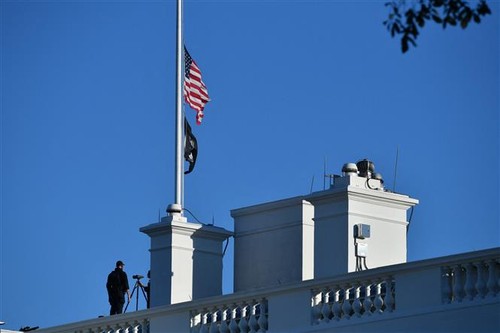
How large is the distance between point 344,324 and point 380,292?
61 centimetres

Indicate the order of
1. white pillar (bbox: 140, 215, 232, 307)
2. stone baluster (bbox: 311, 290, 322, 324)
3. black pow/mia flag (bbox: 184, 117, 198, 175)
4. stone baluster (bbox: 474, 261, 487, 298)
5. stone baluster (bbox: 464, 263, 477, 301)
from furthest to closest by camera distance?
black pow/mia flag (bbox: 184, 117, 198, 175)
white pillar (bbox: 140, 215, 232, 307)
stone baluster (bbox: 311, 290, 322, 324)
stone baluster (bbox: 464, 263, 477, 301)
stone baluster (bbox: 474, 261, 487, 298)

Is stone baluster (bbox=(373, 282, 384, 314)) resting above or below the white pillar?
below

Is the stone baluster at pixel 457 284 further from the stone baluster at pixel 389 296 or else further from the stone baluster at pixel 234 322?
the stone baluster at pixel 234 322

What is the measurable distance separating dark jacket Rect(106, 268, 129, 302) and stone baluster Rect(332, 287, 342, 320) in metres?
6.11

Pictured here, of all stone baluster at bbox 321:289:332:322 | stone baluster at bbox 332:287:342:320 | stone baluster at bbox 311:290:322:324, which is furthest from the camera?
stone baluster at bbox 311:290:322:324

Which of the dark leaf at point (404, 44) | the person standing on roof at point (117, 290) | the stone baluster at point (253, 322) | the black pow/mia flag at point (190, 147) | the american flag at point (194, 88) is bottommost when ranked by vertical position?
the stone baluster at point (253, 322)

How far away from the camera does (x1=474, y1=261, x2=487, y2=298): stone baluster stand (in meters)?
20.0

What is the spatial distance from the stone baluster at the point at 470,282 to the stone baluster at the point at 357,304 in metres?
1.71

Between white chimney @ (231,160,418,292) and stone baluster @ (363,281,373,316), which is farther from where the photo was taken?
white chimney @ (231,160,418,292)

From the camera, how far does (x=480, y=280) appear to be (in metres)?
20.0

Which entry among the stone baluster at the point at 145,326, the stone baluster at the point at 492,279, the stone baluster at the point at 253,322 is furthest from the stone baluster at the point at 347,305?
the stone baluster at the point at 145,326

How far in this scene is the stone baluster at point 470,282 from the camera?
66.0 feet

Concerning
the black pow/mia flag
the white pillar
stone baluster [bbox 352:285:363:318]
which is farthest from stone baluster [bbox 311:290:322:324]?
the black pow/mia flag

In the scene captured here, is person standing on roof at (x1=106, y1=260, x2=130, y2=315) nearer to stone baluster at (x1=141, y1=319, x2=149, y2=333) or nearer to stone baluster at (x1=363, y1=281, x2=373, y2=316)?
stone baluster at (x1=141, y1=319, x2=149, y2=333)
